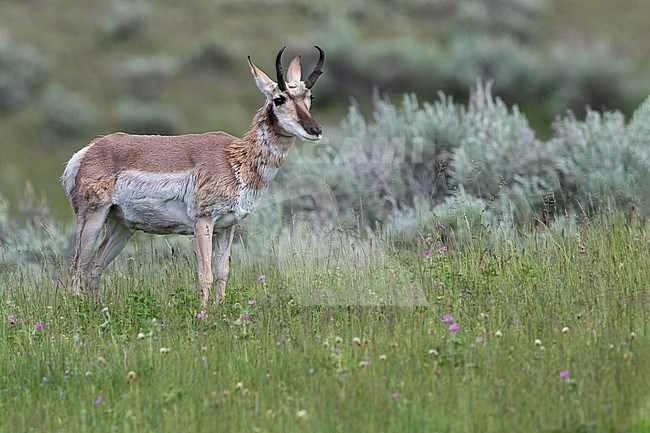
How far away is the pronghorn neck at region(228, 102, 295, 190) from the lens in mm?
8727

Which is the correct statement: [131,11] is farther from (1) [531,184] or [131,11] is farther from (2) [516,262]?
(2) [516,262]

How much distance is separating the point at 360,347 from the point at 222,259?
247cm

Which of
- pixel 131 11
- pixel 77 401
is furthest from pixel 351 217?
pixel 131 11

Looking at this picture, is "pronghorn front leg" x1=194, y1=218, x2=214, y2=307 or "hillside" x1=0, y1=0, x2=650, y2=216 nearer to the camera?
"pronghorn front leg" x1=194, y1=218, x2=214, y2=307

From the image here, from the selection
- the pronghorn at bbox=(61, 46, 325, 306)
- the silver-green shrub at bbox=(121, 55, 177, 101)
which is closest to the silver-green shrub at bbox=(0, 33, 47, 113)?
the silver-green shrub at bbox=(121, 55, 177, 101)

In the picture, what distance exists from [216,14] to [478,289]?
25400 millimetres

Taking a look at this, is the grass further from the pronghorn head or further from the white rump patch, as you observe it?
the pronghorn head

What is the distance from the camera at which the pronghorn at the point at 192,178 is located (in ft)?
28.0

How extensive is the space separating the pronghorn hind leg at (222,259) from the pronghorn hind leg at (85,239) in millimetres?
1011

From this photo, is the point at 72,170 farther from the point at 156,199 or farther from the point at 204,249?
the point at 204,249

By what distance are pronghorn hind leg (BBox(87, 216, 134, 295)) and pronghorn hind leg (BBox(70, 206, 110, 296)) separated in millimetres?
92

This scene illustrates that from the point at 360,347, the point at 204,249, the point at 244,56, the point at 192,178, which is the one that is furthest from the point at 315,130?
the point at 244,56

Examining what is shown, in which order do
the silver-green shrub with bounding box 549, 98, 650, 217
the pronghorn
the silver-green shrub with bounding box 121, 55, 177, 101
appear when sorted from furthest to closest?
the silver-green shrub with bounding box 121, 55, 177, 101 → the silver-green shrub with bounding box 549, 98, 650, 217 → the pronghorn

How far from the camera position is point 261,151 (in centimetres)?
881
